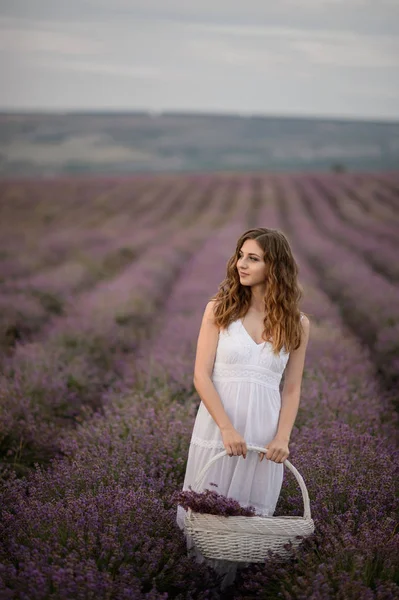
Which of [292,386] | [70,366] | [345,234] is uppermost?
[345,234]

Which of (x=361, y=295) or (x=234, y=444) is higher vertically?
(x=361, y=295)

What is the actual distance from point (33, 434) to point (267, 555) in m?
1.91

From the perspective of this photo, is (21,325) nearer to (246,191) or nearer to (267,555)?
(267,555)

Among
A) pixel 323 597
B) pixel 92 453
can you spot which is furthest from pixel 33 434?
pixel 323 597

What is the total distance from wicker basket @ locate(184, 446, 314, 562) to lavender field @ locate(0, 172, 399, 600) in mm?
65

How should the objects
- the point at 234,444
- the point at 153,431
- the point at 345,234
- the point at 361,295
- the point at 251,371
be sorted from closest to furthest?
the point at 234,444
the point at 251,371
the point at 153,431
the point at 361,295
the point at 345,234

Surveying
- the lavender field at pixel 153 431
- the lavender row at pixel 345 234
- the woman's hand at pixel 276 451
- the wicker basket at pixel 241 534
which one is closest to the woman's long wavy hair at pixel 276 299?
the woman's hand at pixel 276 451

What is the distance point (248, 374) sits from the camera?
2713 millimetres

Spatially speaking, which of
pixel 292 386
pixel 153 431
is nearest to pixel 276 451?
pixel 292 386

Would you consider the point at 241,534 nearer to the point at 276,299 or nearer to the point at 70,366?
the point at 276,299

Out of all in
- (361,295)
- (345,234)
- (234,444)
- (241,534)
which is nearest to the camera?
(241,534)

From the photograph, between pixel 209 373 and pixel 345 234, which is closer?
pixel 209 373

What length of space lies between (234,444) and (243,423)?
17 cm

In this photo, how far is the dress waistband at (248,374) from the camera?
2.71 meters
